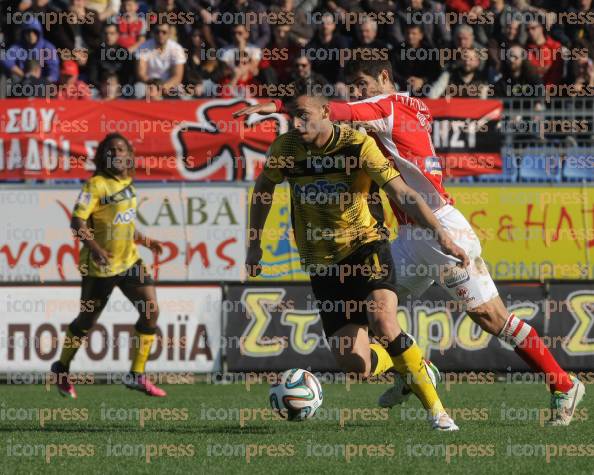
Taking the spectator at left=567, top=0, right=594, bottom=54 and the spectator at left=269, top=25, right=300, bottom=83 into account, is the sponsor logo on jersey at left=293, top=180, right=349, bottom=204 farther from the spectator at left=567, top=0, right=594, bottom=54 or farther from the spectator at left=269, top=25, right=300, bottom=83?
the spectator at left=567, top=0, right=594, bottom=54

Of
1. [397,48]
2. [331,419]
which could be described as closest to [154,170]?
[397,48]

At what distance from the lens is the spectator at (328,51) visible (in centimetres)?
1720

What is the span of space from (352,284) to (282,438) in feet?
3.75

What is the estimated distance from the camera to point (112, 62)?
1744 cm

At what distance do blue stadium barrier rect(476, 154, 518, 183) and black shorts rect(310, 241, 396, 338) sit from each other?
686 cm

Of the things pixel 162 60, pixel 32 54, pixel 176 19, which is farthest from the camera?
pixel 176 19

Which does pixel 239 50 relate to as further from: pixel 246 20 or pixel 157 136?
pixel 157 136

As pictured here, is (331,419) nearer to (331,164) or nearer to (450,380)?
(331,164)

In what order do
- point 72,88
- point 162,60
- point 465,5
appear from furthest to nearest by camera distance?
point 465,5 < point 162,60 < point 72,88

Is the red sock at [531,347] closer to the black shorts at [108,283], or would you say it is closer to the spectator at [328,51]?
the black shorts at [108,283]

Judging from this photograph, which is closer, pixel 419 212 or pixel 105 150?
pixel 419 212

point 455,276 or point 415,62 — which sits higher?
point 415,62

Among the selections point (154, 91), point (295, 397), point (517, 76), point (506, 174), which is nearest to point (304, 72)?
point (154, 91)

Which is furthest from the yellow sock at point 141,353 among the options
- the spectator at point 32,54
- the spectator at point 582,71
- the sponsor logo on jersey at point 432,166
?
the spectator at point 582,71
